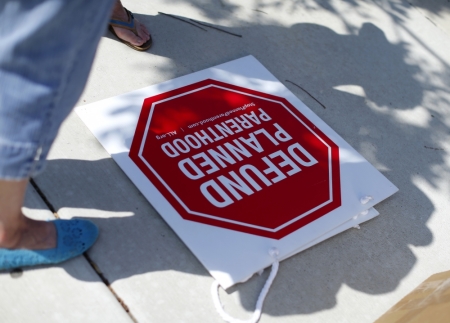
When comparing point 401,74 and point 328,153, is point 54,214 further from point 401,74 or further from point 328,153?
point 401,74

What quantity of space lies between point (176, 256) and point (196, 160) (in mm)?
418

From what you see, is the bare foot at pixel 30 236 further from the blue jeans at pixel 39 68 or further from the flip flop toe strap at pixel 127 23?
the flip flop toe strap at pixel 127 23

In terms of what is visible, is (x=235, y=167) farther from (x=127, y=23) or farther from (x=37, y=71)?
(x=37, y=71)

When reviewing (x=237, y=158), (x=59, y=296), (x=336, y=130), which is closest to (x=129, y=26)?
(x=237, y=158)

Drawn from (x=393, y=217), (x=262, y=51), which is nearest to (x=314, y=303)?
(x=393, y=217)

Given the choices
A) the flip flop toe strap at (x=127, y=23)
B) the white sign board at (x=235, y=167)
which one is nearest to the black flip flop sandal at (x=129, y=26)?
the flip flop toe strap at (x=127, y=23)

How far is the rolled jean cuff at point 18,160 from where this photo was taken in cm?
117

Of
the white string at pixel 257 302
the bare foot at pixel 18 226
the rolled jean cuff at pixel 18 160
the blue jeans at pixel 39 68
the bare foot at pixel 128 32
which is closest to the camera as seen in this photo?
the blue jeans at pixel 39 68

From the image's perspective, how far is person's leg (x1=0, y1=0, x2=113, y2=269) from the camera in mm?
1071

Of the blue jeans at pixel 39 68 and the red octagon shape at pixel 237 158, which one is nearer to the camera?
the blue jeans at pixel 39 68

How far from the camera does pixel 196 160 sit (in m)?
2.01

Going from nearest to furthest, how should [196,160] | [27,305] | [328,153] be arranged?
[27,305] → [196,160] → [328,153]

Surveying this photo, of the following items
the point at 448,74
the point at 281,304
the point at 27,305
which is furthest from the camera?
the point at 448,74

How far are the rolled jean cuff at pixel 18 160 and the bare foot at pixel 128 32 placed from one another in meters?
1.32
